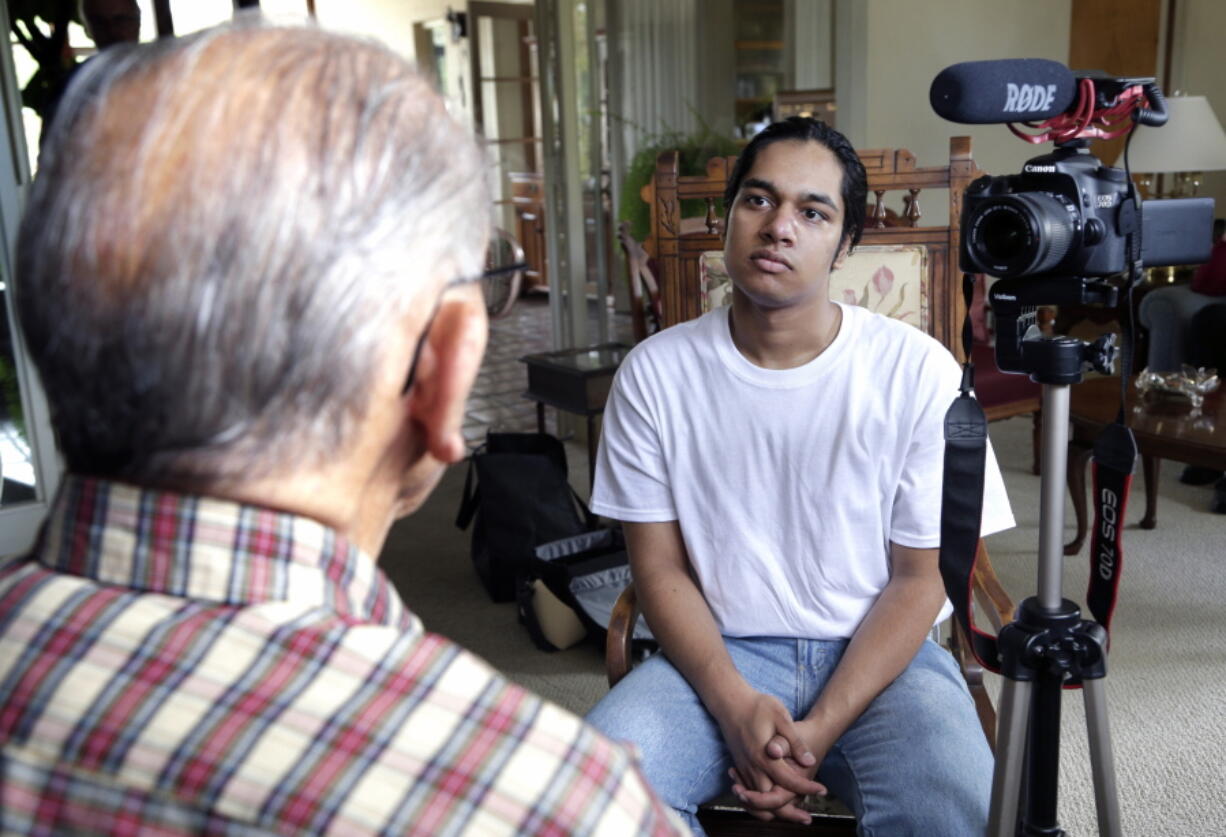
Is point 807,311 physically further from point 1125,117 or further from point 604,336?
point 604,336

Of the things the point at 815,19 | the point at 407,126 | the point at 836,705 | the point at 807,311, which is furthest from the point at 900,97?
the point at 407,126

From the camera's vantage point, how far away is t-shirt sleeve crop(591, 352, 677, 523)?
1458 mm

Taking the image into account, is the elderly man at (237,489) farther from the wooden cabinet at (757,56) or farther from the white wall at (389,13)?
the white wall at (389,13)

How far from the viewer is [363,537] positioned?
587 millimetres

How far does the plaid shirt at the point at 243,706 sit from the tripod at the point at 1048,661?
0.64 m

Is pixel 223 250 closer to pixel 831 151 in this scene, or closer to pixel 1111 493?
pixel 1111 493

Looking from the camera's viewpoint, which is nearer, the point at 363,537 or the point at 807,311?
the point at 363,537

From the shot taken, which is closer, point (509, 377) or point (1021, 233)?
point (1021, 233)

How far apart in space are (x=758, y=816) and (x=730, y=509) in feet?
1.22

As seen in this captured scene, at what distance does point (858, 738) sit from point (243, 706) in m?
0.97

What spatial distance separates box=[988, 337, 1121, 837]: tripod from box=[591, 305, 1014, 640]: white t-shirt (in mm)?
299

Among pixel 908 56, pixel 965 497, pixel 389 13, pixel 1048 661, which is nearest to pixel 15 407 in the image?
pixel 965 497

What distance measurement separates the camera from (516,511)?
278 cm

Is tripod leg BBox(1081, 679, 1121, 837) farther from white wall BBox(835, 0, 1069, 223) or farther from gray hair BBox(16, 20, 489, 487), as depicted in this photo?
white wall BBox(835, 0, 1069, 223)
